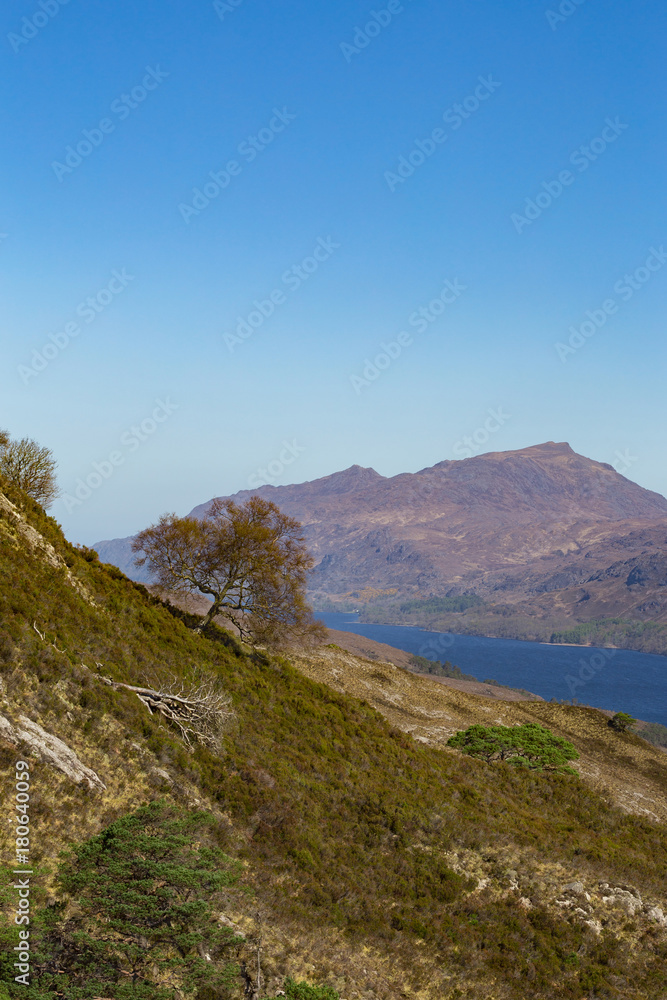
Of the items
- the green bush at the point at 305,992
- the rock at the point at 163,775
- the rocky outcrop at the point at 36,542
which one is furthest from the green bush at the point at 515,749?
the green bush at the point at 305,992

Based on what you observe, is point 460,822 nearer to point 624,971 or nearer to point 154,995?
point 624,971

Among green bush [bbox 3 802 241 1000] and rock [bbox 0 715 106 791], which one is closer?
green bush [bbox 3 802 241 1000]

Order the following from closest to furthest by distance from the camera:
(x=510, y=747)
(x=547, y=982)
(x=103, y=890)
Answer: (x=103, y=890) → (x=547, y=982) → (x=510, y=747)

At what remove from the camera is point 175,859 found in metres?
13.0

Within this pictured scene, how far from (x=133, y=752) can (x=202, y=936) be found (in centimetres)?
769

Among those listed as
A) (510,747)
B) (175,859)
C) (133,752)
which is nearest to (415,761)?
(510,747)

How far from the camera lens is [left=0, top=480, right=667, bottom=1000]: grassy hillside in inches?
Answer: 592

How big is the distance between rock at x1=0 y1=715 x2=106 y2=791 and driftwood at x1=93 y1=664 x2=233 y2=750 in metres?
4.50

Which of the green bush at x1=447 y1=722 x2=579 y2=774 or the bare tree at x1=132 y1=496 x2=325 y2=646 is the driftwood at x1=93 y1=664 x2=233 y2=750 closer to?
the bare tree at x1=132 y1=496 x2=325 y2=646

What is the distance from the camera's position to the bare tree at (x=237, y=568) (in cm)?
3394

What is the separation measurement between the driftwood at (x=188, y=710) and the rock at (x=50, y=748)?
4.50 metres
